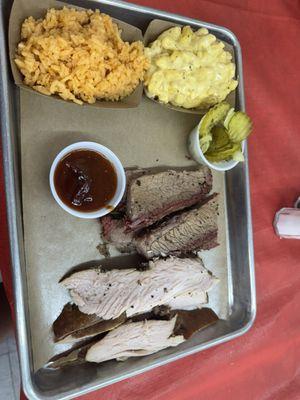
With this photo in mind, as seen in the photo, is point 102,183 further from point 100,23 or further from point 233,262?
point 233,262

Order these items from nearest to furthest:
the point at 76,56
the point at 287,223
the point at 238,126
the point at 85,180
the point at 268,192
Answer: the point at 76,56 → the point at 85,180 → the point at 238,126 → the point at 287,223 → the point at 268,192

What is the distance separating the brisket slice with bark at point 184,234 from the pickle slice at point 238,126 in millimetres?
322

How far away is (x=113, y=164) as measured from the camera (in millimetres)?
1877

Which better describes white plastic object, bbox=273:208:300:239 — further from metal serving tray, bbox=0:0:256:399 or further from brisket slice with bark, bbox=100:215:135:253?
brisket slice with bark, bbox=100:215:135:253

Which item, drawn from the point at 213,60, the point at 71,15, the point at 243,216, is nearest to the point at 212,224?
the point at 243,216

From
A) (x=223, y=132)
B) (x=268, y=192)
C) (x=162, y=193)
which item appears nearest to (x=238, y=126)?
(x=223, y=132)

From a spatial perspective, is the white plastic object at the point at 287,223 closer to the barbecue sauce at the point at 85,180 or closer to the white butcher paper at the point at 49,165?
the white butcher paper at the point at 49,165

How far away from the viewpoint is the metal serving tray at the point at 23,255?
5.46 ft

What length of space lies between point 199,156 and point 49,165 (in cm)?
70

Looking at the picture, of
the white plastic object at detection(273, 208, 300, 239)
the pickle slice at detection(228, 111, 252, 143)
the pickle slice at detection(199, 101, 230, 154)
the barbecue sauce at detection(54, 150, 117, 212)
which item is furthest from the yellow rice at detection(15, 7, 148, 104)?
the white plastic object at detection(273, 208, 300, 239)

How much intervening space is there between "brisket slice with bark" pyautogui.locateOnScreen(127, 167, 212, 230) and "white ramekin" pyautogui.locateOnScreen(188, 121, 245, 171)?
0.08m

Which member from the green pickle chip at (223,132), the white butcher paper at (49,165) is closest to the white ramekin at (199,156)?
the green pickle chip at (223,132)

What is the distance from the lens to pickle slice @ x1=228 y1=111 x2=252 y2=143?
195cm

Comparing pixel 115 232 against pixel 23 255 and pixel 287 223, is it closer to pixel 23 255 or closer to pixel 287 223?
pixel 23 255
